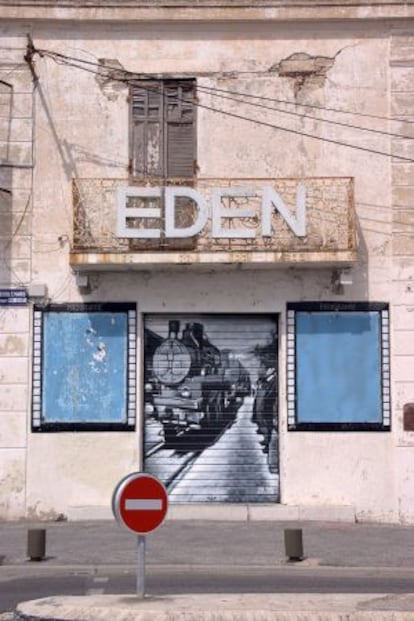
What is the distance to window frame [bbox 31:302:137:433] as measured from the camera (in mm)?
15695

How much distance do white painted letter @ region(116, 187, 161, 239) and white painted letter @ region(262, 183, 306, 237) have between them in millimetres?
1554

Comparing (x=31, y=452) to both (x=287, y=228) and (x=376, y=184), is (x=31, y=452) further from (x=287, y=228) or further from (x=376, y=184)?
(x=376, y=184)

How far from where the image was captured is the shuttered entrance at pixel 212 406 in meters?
15.9

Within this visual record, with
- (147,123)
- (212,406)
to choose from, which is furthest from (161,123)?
(212,406)

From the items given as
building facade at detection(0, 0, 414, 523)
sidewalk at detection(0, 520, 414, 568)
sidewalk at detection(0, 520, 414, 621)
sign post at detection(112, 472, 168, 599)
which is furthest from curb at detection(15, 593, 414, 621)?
building facade at detection(0, 0, 414, 523)

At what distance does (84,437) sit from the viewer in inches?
618

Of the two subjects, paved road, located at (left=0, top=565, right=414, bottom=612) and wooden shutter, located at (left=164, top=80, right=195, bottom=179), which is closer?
paved road, located at (left=0, top=565, right=414, bottom=612)

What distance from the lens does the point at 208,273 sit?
16.0 m

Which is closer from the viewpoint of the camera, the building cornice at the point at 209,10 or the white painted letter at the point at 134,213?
the white painted letter at the point at 134,213

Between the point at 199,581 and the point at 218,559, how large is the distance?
1.54 metres

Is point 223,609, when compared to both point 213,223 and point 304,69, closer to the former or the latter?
point 213,223

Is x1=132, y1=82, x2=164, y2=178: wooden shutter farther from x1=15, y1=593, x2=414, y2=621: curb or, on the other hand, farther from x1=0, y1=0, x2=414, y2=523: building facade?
x1=15, y1=593, x2=414, y2=621: curb

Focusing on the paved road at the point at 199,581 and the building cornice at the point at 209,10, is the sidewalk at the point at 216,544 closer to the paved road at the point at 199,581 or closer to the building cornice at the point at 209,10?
the paved road at the point at 199,581

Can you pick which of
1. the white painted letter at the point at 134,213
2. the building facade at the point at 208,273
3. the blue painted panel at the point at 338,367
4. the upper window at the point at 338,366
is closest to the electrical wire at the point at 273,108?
the building facade at the point at 208,273
